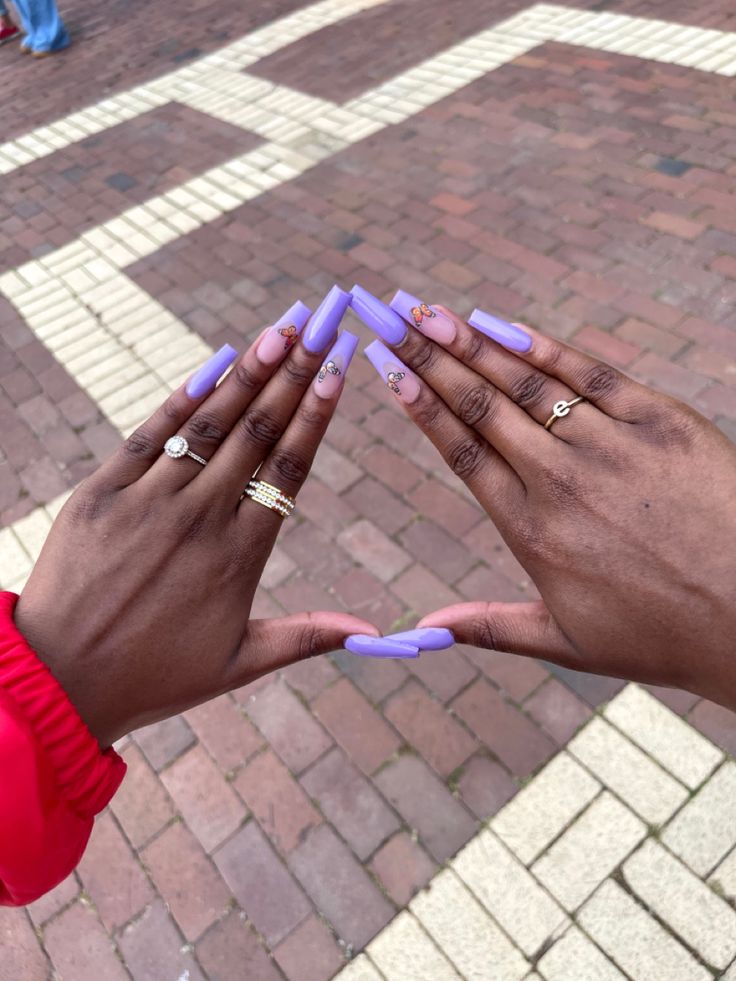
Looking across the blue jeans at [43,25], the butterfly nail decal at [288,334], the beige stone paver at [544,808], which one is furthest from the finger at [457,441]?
the blue jeans at [43,25]

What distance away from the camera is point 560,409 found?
1908 mm

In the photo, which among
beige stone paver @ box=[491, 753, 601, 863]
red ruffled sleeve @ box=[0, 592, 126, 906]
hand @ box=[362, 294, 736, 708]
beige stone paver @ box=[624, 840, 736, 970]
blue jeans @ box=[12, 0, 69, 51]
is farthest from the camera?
blue jeans @ box=[12, 0, 69, 51]

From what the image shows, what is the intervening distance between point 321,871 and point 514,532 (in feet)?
5.02

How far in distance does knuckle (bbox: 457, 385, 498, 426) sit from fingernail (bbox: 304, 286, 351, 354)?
40 cm

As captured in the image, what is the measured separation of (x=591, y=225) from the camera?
4828 mm

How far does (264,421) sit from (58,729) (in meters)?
0.92

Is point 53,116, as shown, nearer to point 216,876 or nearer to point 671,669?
point 216,876

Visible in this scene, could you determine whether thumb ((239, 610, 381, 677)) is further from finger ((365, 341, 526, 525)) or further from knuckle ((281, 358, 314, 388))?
knuckle ((281, 358, 314, 388))

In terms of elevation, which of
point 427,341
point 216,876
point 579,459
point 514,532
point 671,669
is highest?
point 427,341

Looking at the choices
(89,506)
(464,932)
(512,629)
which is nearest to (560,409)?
(512,629)

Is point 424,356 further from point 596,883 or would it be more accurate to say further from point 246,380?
point 596,883

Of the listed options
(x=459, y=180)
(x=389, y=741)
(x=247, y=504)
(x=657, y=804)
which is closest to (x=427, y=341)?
(x=247, y=504)

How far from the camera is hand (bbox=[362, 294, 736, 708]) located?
1728 mm

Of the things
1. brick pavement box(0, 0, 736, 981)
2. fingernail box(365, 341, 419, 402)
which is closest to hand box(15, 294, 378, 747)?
fingernail box(365, 341, 419, 402)
